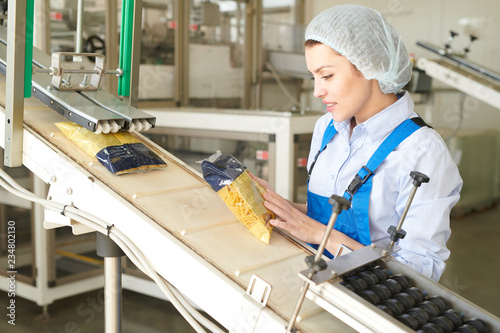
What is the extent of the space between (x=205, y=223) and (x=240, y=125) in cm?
161

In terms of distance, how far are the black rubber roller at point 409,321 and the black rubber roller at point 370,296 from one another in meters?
0.04

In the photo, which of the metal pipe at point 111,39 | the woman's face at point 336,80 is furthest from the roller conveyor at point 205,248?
the metal pipe at point 111,39

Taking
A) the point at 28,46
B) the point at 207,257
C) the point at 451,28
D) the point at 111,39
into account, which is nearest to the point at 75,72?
the point at 28,46

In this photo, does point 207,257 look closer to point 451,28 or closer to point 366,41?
point 366,41

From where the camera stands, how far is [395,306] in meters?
0.86

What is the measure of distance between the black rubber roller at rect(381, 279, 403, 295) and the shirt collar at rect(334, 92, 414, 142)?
1.46ft

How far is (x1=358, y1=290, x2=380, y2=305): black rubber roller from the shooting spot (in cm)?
85

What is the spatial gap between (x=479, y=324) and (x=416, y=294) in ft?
0.38

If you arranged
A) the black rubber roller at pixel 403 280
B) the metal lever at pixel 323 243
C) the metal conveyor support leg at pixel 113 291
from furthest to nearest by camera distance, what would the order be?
the metal conveyor support leg at pixel 113 291
the black rubber roller at pixel 403 280
the metal lever at pixel 323 243

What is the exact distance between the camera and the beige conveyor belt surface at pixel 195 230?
3.14 ft

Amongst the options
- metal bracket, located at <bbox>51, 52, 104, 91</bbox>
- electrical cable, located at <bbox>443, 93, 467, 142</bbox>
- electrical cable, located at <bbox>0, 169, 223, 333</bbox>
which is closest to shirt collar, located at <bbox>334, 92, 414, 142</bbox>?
electrical cable, located at <bbox>0, 169, 223, 333</bbox>

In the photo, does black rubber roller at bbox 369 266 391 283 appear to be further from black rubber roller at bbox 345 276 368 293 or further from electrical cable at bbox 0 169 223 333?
electrical cable at bbox 0 169 223 333

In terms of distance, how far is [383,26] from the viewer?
1230mm

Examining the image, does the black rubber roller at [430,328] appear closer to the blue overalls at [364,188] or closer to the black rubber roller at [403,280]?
the black rubber roller at [403,280]
